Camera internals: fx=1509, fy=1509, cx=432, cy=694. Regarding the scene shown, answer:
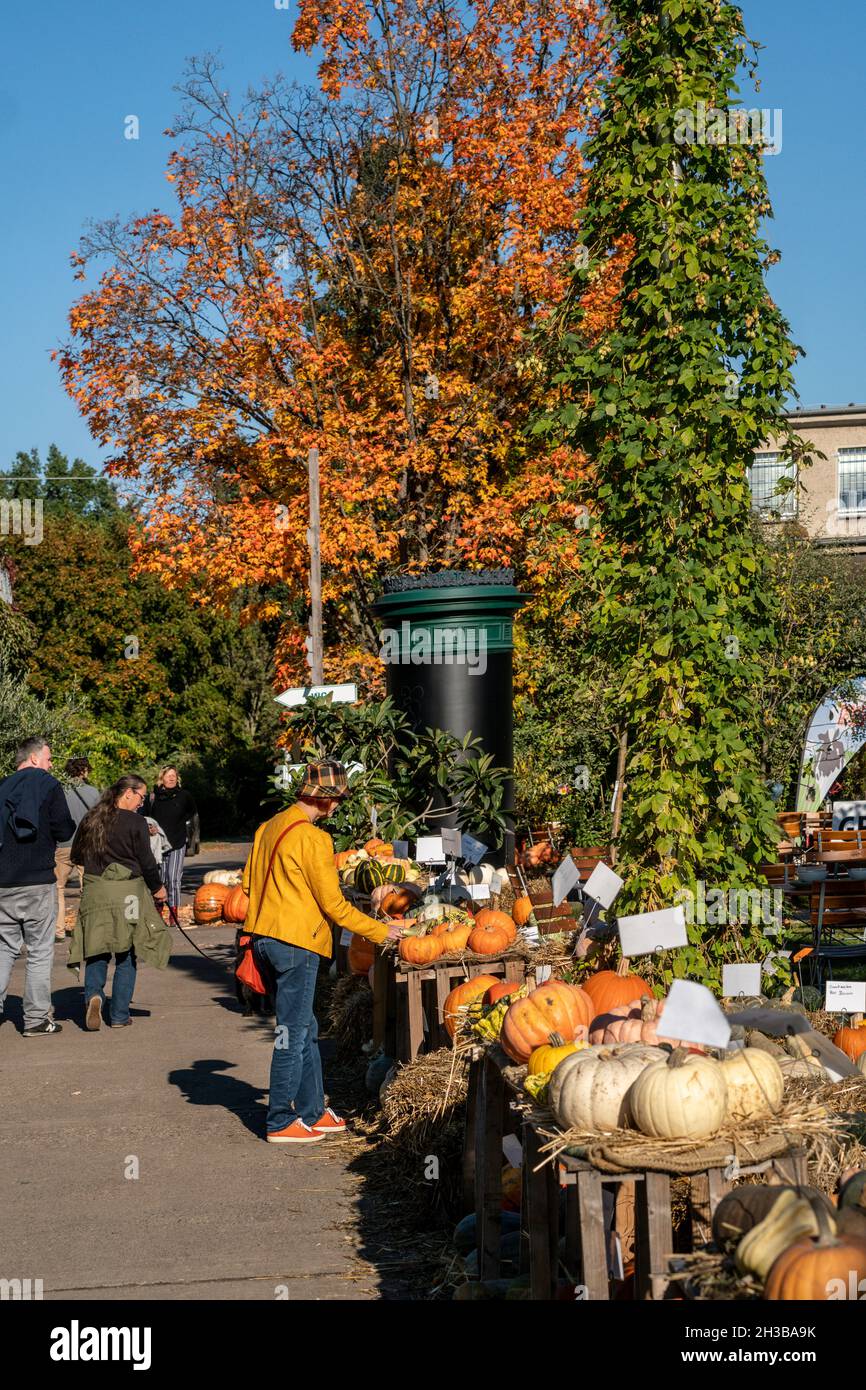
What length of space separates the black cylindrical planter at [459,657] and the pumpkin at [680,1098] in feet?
29.8

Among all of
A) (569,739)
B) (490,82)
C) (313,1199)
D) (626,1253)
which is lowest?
(313,1199)

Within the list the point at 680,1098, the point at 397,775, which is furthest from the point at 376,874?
the point at 680,1098

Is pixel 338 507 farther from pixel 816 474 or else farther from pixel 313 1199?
pixel 816 474

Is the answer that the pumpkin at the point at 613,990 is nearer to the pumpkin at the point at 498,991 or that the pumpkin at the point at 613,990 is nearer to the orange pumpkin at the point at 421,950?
the pumpkin at the point at 498,991

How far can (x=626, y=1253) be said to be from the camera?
4703mm

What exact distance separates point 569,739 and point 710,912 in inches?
338

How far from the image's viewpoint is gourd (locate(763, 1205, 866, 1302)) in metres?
3.08

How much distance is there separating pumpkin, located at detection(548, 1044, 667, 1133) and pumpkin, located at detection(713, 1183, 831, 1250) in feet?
2.29

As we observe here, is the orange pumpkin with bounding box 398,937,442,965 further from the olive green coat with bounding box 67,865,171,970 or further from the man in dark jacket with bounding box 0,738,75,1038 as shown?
the man in dark jacket with bounding box 0,738,75,1038

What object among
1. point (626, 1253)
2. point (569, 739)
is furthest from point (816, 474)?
point (626, 1253)

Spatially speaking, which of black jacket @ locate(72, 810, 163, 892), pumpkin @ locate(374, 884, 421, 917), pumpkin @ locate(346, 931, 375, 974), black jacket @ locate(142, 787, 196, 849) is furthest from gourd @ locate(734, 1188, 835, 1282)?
black jacket @ locate(142, 787, 196, 849)

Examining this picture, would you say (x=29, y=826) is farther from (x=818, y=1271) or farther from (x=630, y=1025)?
(x=818, y=1271)

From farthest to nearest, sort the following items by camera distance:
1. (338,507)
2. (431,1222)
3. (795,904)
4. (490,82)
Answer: (490,82) → (338,507) → (795,904) → (431,1222)

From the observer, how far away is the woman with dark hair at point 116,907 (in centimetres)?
1102
